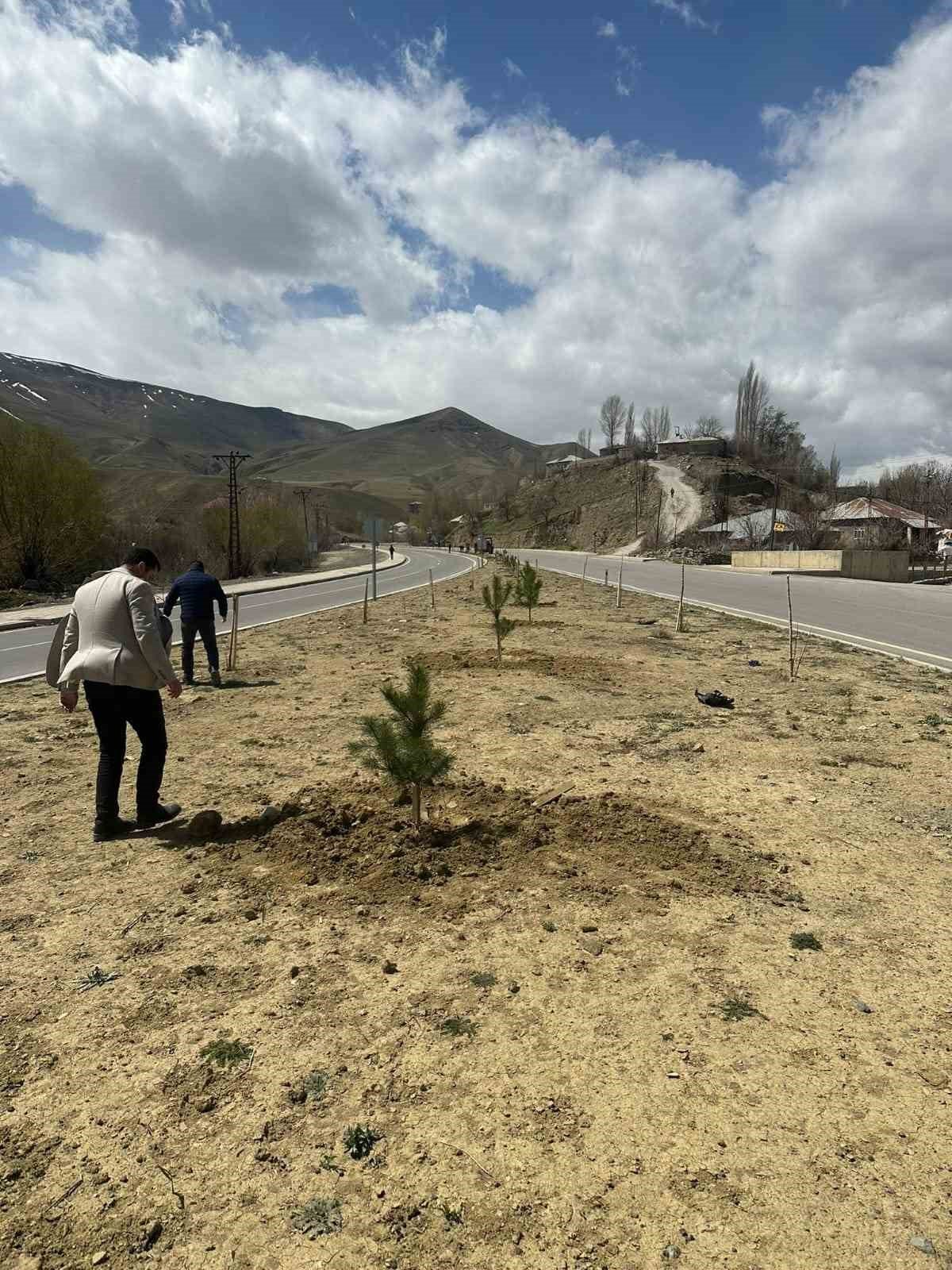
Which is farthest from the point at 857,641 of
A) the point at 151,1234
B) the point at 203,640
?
the point at 151,1234

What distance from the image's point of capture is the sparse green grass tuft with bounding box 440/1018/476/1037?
2.67m

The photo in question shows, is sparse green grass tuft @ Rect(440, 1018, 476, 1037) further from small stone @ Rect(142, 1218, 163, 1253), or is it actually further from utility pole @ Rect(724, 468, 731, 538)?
utility pole @ Rect(724, 468, 731, 538)

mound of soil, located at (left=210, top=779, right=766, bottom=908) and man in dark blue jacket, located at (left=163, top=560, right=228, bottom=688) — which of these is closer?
mound of soil, located at (left=210, top=779, right=766, bottom=908)

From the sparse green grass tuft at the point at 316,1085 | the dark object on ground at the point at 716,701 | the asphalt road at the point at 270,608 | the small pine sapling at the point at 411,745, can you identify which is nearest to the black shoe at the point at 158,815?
the small pine sapling at the point at 411,745

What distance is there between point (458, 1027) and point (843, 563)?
39942 mm

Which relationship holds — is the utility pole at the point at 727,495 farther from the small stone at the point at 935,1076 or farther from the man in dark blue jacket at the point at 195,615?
the small stone at the point at 935,1076

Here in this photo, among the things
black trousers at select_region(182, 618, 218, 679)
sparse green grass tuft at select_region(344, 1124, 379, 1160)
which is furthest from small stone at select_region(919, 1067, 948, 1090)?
black trousers at select_region(182, 618, 218, 679)

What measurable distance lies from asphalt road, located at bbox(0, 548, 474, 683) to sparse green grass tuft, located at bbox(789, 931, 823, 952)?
884cm

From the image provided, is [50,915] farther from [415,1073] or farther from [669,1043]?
[669,1043]

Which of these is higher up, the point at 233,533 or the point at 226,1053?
the point at 233,533

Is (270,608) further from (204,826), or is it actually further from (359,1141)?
(359,1141)

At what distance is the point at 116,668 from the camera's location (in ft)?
14.0

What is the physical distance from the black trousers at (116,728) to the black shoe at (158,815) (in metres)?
0.13

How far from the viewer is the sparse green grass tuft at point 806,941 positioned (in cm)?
321
